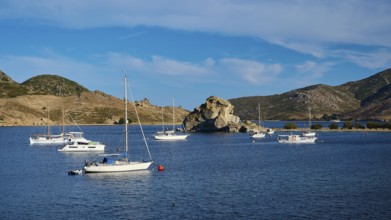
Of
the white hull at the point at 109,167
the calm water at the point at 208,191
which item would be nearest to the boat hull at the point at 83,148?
the calm water at the point at 208,191

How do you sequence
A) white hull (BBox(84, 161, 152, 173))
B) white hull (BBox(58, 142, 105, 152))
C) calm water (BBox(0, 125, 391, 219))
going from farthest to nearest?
white hull (BBox(58, 142, 105, 152))
white hull (BBox(84, 161, 152, 173))
calm water (BBox(0, 125, 391, 219))

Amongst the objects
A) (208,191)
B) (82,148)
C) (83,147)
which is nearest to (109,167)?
(208,191)

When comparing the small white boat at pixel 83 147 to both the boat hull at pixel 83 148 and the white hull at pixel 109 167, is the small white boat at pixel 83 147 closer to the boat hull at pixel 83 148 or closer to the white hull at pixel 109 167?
the boat hull at pixel 83 148

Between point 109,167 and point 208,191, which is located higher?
point 109,167

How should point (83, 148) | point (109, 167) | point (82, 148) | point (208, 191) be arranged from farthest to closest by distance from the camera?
point (83, 148) < point (82, 148) < point (109, 167) < point (208, 191)

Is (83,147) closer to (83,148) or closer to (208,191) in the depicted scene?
(83,148)

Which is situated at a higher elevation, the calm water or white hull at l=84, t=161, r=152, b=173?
white hull at l=84, t=161, r=152, b=173

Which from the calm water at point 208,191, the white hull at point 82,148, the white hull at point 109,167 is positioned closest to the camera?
the calm water at point 208,191

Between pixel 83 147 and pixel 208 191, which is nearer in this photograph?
pixel 208 191

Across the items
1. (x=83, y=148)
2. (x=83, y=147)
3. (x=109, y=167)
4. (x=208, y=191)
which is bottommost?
(x=208, y=191)

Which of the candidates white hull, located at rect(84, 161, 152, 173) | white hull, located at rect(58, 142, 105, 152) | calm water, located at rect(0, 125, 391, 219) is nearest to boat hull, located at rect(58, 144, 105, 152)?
white hull, located at rect(58, 142, 105, 152)

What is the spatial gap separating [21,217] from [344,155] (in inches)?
3045

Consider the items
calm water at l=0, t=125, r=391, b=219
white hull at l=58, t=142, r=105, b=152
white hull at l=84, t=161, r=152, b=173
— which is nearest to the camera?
calm water at l=0, t=125, r=391, b=219

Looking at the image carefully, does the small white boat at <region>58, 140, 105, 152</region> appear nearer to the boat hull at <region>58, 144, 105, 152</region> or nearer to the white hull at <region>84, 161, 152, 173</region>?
the boat hull at <region>58, 144, 105, 152</region>
